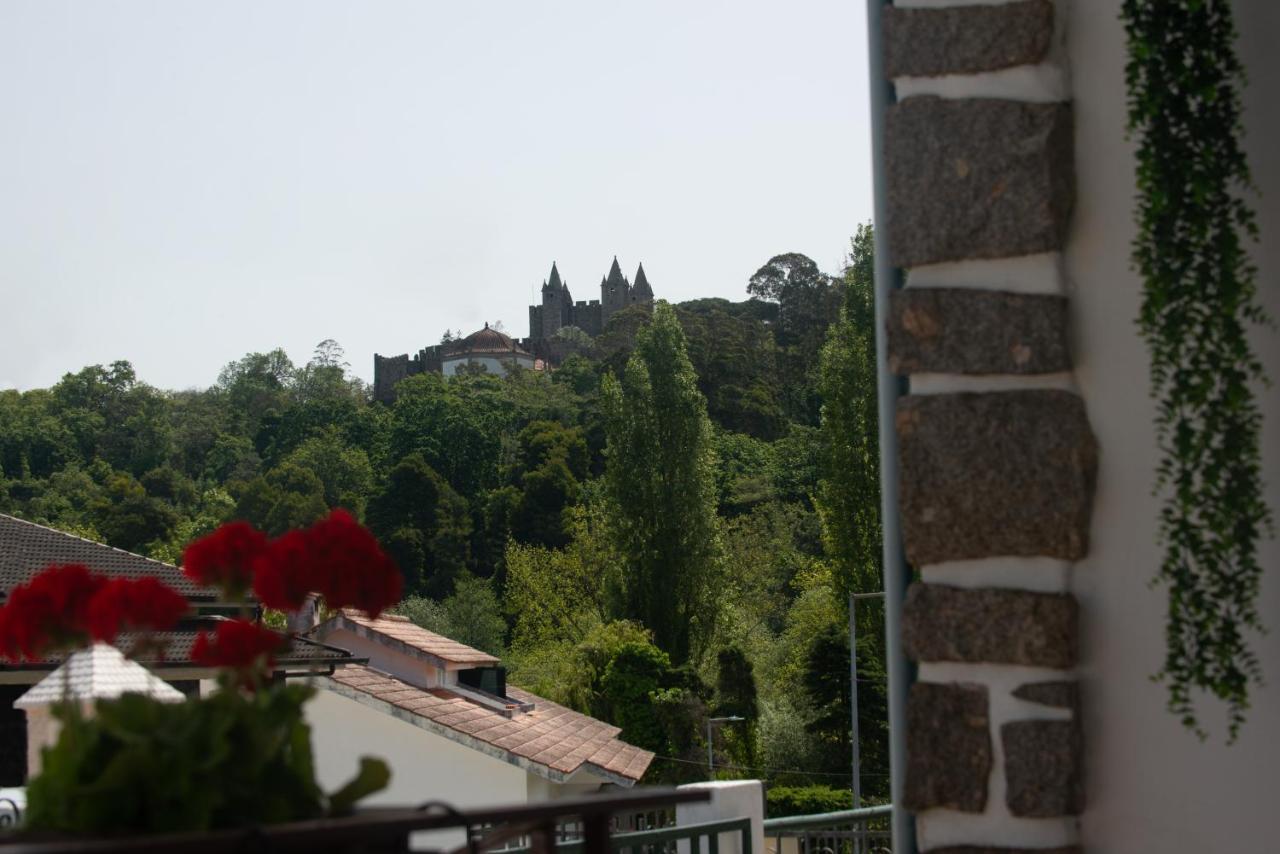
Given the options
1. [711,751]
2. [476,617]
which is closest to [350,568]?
[711,751]

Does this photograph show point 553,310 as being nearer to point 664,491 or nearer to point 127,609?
point 664,491

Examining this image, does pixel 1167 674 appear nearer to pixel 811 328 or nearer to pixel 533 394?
pixel 811 328

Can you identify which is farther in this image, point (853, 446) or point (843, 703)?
point (853, 446)

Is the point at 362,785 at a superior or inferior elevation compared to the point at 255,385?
inferior

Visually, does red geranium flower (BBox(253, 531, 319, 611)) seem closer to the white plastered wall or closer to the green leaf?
the green leaf

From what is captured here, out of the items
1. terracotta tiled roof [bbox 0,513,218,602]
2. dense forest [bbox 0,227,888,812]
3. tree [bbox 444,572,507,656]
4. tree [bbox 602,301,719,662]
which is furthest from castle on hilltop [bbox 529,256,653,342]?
terracotta tiled roof [bbox 0,513,218,602]

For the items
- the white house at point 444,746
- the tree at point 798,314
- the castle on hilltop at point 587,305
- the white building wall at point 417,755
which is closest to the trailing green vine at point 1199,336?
the white house at point 444,746

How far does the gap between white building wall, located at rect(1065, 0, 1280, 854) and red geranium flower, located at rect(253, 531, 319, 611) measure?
98 centimetres

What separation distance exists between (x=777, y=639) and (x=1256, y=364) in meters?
30.6

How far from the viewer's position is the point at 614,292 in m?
82.0

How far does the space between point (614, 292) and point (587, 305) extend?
194cm

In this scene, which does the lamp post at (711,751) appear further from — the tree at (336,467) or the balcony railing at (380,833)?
the tree at (336,467)

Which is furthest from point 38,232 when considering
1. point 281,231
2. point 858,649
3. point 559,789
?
point 858,649

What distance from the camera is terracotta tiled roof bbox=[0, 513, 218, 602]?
11.8 meters
